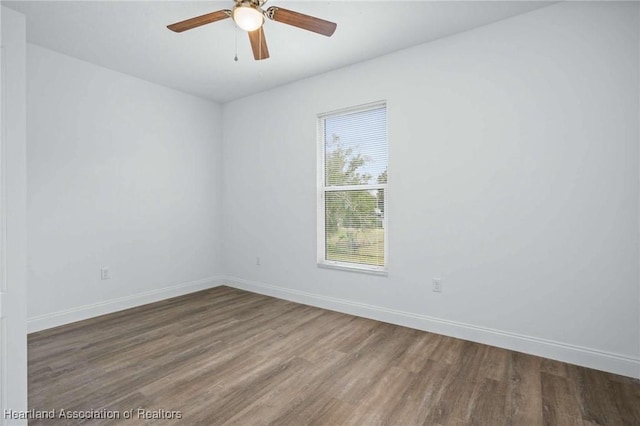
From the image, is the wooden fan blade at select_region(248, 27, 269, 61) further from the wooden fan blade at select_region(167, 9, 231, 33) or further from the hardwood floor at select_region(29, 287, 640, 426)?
the hardwood floor at select_region(29, 287, 640, 426)

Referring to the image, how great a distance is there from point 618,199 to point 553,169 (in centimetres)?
45

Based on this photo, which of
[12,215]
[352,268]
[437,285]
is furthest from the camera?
[352,268]

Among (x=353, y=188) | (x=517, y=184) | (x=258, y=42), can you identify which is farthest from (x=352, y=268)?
(x=258, y=42)

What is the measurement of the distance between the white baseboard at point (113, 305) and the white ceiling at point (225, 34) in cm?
267

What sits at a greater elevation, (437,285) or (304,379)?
(437,285)

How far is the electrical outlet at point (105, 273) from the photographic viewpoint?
3631mm

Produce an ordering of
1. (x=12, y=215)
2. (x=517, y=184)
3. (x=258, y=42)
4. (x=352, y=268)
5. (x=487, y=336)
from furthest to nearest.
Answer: (x=352, y=268)
(x=487, y=336)
(x=517, y=184)
(x=258, y=42)
(x=12, y=215)

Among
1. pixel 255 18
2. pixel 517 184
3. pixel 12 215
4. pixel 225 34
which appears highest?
pixel 225 34

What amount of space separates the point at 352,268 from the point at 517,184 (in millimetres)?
1826

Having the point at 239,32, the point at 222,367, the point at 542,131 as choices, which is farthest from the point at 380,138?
the point at 222,367

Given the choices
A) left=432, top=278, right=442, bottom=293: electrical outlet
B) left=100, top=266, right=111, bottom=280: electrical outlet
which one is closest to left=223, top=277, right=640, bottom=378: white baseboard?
left=432, top=278, right=442, bottom=293: electrical outlet

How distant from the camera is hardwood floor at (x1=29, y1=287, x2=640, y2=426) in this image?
6.16 feet

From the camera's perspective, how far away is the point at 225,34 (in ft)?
9.67

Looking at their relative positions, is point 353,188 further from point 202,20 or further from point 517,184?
point 202,20
